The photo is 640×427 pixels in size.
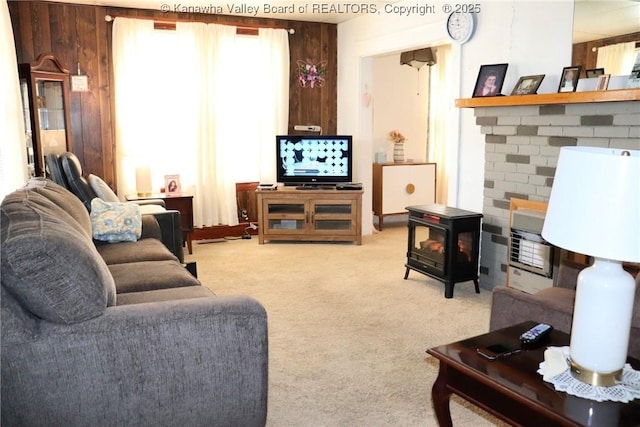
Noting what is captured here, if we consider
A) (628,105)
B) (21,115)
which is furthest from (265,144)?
(628,105)

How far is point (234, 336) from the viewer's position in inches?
72.1

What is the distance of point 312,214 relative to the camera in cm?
570

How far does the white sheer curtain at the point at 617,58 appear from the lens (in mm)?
3064

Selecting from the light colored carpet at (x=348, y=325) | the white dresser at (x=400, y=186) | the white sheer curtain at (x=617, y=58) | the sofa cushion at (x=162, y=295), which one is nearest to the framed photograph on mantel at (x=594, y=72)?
the white sheer curtain at (x=617, y=58)

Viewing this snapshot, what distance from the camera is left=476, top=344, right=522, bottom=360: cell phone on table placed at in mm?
1743

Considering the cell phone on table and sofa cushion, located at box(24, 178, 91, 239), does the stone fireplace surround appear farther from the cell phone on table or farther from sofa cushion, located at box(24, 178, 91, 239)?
sofa cushion, located at box(24, 178, 91, 239)

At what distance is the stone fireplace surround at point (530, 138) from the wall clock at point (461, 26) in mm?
576

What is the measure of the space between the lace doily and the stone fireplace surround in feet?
6.19

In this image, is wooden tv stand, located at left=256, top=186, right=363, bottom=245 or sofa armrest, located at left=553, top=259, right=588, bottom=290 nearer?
sofa armrest, located at left=553, top=259, right=588, bottom=290

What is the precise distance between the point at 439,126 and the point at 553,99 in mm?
3652

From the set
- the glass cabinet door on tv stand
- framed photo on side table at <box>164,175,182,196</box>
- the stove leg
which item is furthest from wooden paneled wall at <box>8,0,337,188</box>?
the stove leg

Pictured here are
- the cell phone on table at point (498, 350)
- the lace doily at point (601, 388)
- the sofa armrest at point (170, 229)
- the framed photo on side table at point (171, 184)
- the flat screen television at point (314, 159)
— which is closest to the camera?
the lace doily at point (601, 388)

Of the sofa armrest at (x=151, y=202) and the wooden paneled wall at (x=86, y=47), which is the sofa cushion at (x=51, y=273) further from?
Result: the wooden paneled wall at (x=86, y=47)

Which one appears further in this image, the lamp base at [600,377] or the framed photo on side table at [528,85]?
the framed photo on side table at [528,85]
